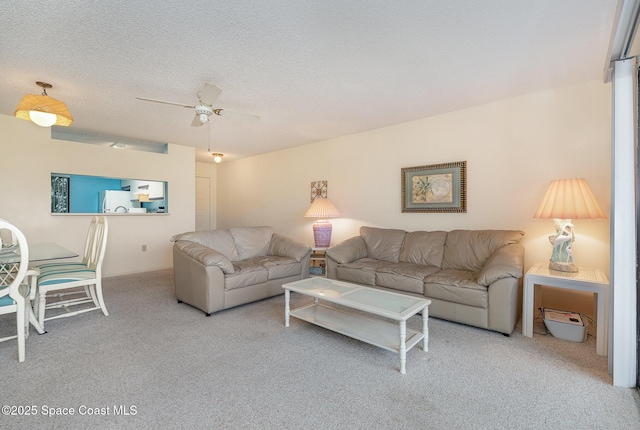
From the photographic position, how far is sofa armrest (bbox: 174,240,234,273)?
306cm

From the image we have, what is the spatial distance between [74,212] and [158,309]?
269 cm

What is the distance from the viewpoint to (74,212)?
15.1 ft

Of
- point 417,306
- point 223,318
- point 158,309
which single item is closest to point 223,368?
point 223,318

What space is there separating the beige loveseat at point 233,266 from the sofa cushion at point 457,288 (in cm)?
172

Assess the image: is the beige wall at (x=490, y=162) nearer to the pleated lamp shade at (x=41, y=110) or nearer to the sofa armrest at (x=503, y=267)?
the sofa armrest at (x=503, y=267)

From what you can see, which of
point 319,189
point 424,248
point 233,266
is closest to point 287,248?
point 233,266

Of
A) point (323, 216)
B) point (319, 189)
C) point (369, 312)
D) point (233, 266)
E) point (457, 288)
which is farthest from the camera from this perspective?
point (319, 189)

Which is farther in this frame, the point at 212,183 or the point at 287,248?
the point at 212,183

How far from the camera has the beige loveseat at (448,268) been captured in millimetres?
2559

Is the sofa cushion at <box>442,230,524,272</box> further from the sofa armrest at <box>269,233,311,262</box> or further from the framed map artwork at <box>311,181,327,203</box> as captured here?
the framed map artwork at <box>311,181,327,203</box>

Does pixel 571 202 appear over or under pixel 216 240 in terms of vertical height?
over

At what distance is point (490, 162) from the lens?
3473mm

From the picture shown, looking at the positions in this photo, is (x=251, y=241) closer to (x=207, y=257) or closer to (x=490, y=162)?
(x=207, y=257)

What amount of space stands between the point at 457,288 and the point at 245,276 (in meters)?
2.18
